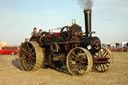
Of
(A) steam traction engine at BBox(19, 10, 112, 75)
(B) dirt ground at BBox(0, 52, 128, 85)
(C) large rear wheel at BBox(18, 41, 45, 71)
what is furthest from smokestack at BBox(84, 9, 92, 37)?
(C) large rear wheel at BBox(18, 41, 45, 71)

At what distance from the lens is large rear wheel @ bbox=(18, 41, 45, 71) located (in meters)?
8.33

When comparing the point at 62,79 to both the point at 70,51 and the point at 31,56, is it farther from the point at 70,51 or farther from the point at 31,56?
the point at 31,56

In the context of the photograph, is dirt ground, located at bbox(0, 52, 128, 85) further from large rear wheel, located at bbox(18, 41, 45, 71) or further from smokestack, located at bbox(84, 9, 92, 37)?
smokestack, located at bbox(84, 9, 92, 37)

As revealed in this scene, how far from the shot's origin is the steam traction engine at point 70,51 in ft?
22.9

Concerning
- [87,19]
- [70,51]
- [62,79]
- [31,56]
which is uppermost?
[87,19]

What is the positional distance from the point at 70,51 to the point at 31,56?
2.86 meters

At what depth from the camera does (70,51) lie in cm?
707

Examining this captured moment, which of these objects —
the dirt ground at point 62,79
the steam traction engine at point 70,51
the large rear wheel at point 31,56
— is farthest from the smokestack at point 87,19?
the large rear wheel at point 31,56

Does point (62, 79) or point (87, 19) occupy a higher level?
point (87, 19)

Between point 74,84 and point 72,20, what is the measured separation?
3.92 m

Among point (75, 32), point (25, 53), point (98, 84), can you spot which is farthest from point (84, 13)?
point (25, 53)

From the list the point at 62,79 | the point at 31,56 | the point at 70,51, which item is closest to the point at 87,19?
the point at 70,51

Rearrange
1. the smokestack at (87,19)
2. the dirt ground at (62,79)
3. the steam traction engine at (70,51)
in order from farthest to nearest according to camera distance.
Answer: the smokestack at (87,19) < the steam traction engine at (70,51) < the dirt ground at (62,79)

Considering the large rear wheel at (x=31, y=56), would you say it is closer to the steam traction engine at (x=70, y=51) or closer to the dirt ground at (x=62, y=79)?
the steam traction engine at (x=70, y=51)
